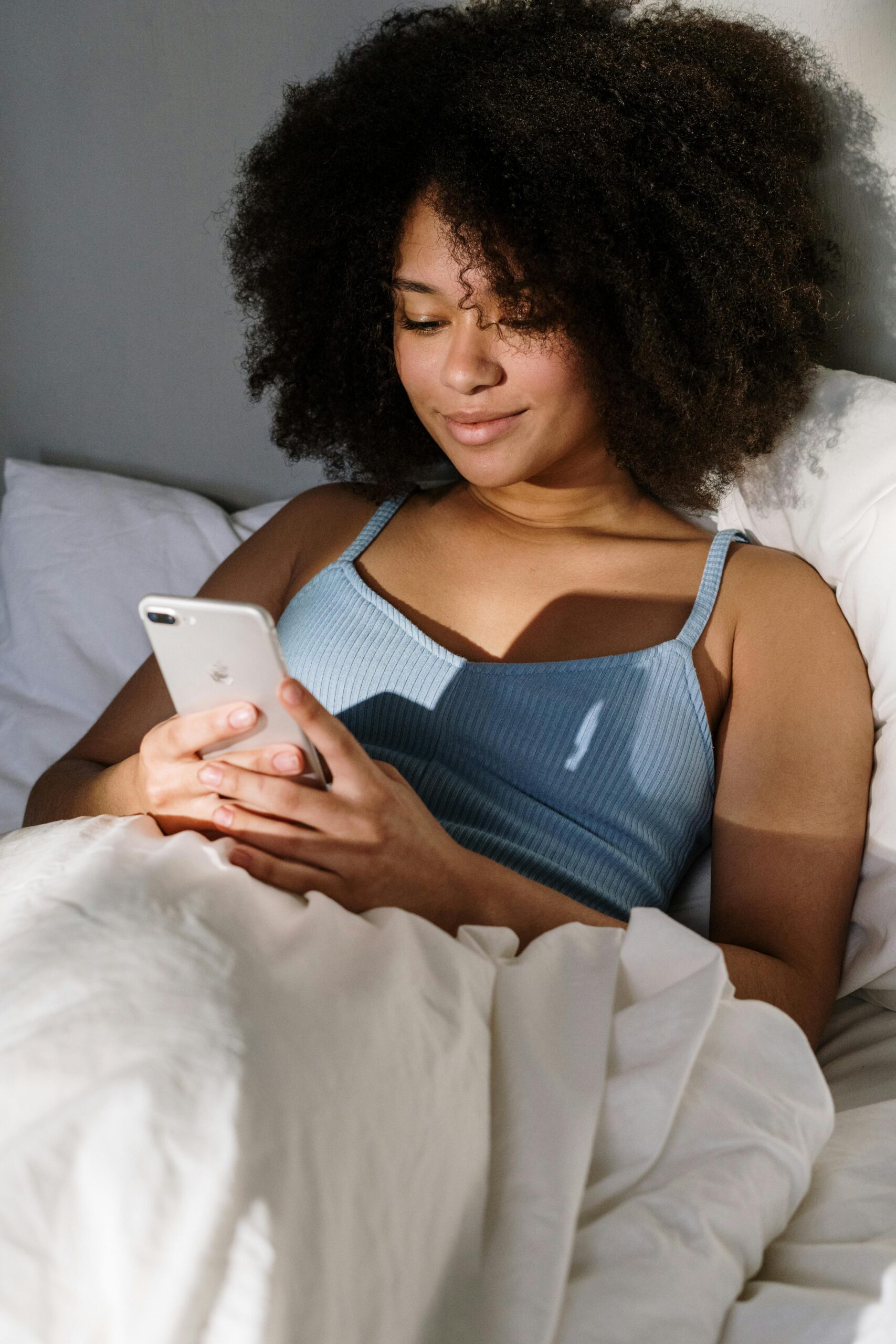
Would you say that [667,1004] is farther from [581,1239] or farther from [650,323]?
[650,323]

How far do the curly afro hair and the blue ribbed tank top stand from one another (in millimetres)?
226

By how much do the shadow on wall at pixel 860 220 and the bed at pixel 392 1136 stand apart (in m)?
0.77

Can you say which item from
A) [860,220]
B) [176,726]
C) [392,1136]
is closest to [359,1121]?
[392,1136]

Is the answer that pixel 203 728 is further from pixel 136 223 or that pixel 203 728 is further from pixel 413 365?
pixel 136 223

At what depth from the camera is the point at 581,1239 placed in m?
0.63

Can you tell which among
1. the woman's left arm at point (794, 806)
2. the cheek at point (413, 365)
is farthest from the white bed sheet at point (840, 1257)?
the cheek at point (413, 365)

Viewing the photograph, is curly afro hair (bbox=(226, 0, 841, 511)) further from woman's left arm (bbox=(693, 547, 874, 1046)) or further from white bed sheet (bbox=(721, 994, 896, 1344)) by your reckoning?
white bed sheet (bbox=(721, 994, 896, 1344))

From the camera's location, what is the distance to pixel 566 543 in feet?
3.94

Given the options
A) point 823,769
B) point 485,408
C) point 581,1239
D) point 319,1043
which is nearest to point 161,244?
point 485,408

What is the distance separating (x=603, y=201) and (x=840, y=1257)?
842mm

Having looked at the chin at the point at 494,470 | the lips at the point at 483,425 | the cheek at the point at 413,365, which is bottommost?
the chin at the point at 494,470

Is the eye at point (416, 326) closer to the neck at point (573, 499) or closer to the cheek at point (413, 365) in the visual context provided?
the cheek at point (413, 365)

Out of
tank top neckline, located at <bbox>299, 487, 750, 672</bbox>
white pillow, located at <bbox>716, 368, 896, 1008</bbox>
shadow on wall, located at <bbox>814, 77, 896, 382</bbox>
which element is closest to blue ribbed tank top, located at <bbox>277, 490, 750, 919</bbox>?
tank top neckline, located at <bbox>299, 487, 750, 672</bbox>

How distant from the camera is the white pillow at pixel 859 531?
3.34ft
